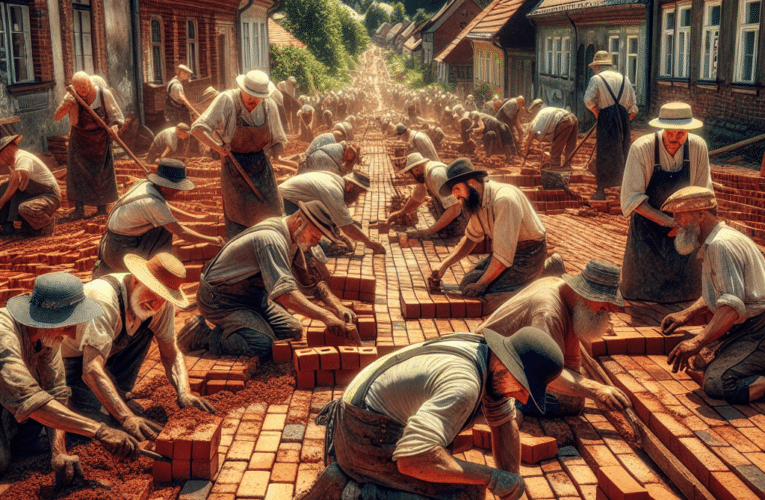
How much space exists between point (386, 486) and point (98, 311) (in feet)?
5.36

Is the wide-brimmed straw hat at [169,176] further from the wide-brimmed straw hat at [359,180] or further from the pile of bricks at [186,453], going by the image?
the pile of bricks at [186,453]

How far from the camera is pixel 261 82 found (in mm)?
7254

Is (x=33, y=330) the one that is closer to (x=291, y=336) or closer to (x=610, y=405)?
(x=291, y=336)

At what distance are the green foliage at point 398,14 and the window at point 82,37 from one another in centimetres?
9349

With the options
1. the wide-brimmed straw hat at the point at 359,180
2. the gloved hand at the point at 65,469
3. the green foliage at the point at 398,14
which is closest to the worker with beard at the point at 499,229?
the wide-brimmed straw hat at the point at 359,180

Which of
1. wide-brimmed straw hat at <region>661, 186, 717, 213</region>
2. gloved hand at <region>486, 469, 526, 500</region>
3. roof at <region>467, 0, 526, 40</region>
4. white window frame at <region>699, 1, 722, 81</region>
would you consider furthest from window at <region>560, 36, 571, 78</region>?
gloved hand at <region>486, 469, 526, 500</region>

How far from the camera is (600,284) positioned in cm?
429

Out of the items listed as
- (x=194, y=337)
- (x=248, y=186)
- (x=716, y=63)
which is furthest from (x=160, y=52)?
(x=194, y=337)

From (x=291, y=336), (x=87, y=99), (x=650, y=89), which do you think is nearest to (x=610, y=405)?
(x=291, y=336)

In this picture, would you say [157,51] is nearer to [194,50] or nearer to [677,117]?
[194,50]

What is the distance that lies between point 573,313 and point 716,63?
13847 millimetres

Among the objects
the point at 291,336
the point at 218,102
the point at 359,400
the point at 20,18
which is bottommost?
the point at 291,336

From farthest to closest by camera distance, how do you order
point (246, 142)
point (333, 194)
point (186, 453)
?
1. point (333, 194)
2. point (246, 142)
3. point (186, 453)

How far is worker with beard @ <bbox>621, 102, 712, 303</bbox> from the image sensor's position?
21.2 ft
